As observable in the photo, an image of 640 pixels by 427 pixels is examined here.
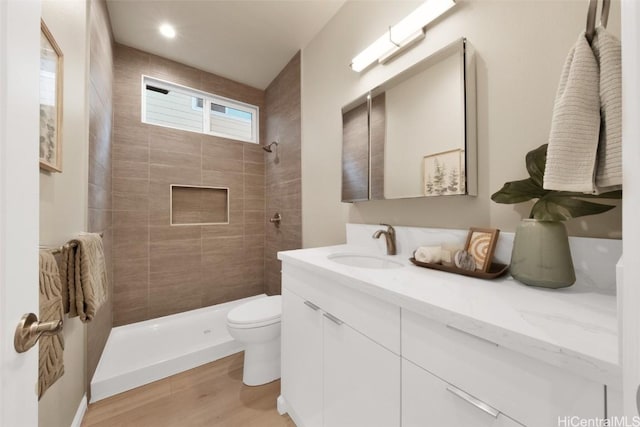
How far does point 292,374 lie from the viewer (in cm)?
122

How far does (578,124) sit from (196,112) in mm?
2910

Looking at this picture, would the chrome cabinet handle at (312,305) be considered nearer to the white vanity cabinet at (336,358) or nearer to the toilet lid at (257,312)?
the white vanity cabinet at (336,358)

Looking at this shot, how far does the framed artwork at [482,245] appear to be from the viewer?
0.87 meters

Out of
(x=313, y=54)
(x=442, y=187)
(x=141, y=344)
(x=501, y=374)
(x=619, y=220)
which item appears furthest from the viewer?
(x=313, y=54)

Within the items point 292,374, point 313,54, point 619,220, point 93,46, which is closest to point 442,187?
point 619,220

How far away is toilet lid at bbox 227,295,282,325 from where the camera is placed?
1.50m

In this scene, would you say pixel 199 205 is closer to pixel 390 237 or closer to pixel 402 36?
pixel 390 237

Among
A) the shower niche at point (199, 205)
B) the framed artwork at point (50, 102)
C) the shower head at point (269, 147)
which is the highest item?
the shower head at point (269, 147)

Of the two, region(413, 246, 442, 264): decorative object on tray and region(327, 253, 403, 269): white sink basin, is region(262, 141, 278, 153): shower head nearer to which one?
region(327, 253, 403, 269): white sink basin

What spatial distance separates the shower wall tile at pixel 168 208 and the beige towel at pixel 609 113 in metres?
2.67

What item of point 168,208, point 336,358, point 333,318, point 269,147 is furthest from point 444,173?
point 168,208

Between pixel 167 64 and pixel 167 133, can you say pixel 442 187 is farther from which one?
pixel 167 64

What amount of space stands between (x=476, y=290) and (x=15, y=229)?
104 cm
